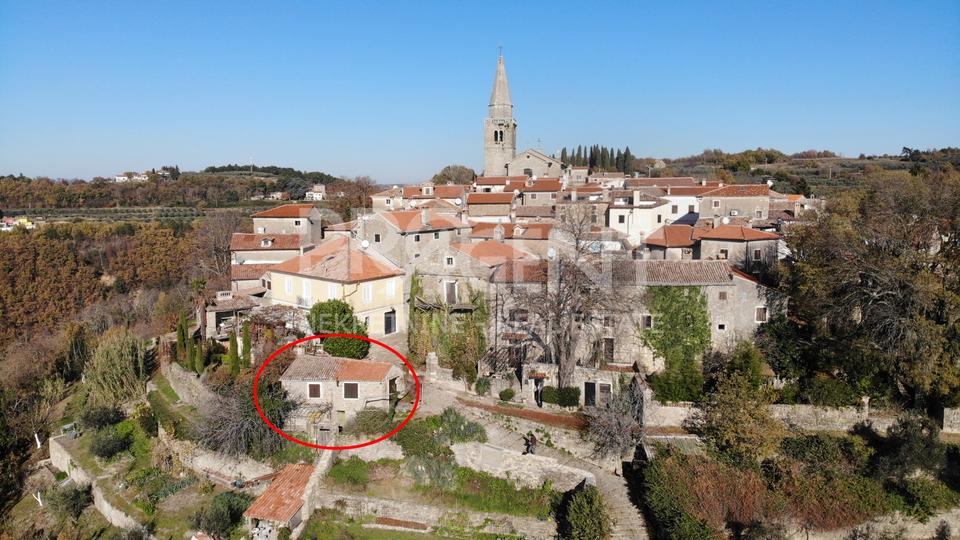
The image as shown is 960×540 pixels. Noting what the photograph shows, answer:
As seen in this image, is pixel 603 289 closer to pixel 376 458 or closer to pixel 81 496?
pixel 376 458

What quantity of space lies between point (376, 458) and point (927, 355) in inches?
721

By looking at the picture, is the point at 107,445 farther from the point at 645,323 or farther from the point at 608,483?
the point at 645,323

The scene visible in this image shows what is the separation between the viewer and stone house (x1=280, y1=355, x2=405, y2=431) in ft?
68.4

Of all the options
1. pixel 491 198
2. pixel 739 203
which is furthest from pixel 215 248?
pixel 739 203

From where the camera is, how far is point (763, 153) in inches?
4166

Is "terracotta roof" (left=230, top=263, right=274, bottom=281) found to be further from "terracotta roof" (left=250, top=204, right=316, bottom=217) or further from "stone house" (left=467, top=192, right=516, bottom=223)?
"stone house" (left=467, top=192, right=516, bottom=223)

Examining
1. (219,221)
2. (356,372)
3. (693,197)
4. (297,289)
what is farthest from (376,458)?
(693,197)

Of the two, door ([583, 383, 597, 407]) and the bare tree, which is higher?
the bare tree

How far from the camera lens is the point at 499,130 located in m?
76.9

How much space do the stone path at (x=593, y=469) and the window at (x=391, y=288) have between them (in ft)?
23.4

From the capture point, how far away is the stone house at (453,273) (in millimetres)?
25422

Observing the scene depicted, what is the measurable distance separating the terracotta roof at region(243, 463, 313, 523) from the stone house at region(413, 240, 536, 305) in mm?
9547

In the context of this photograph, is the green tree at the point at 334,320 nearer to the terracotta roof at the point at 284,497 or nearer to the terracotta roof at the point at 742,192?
the terracotta roof at the point at 284,497

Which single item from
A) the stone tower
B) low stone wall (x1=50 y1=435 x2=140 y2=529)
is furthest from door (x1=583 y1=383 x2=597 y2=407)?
the stone tower
